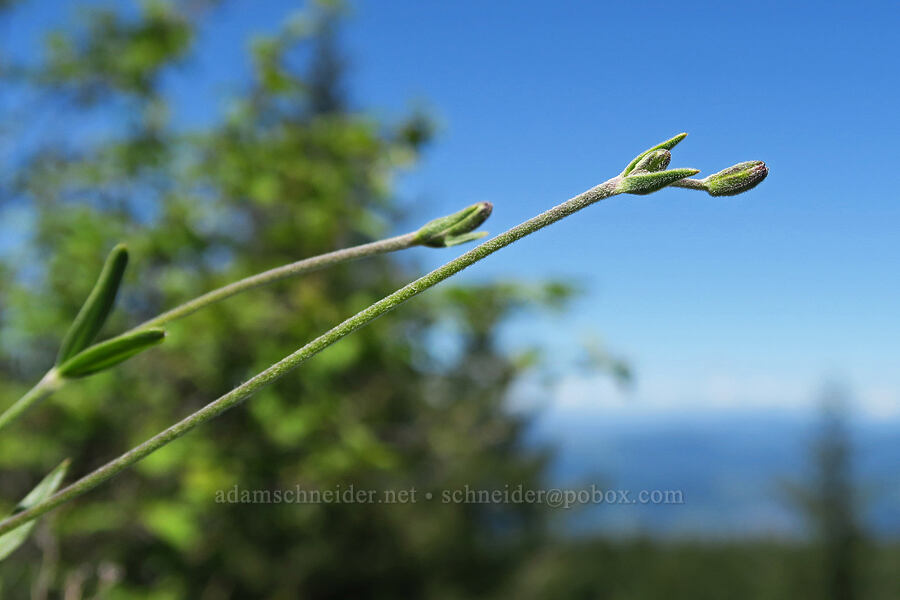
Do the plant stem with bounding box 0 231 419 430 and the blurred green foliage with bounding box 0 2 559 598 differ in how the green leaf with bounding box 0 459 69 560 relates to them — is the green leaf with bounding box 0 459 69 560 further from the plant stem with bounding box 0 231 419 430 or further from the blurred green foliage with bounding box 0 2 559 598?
the blurred green foliage with bounding box 0 2 559 598

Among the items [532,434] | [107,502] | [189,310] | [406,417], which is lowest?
[189,310]

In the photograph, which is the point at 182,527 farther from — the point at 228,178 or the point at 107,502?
the point at 228,178

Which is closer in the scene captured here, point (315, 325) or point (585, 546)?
point (315, 325)

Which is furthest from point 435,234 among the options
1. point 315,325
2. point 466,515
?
point 466,515

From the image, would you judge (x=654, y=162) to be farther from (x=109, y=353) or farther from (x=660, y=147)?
(x=109, y=353)

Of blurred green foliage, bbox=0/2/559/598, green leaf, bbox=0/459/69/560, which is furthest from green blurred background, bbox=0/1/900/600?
green leaf, bbox=0/459/69/560

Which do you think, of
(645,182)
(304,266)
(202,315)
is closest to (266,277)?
(304,266)
